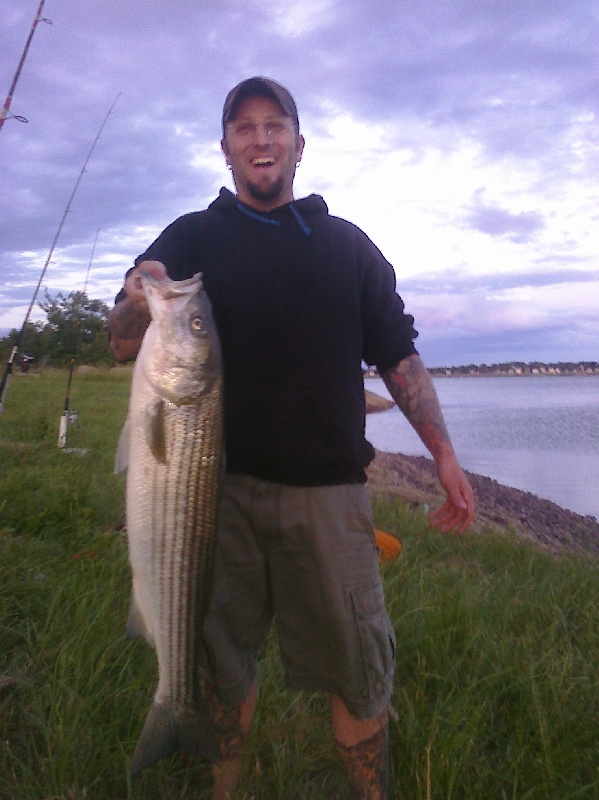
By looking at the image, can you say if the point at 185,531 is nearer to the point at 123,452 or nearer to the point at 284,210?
the point at 123,452

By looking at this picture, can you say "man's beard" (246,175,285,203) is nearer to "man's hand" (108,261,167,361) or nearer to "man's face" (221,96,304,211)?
"man's face" (221,96,304,211)

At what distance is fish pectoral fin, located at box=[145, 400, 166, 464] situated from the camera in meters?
2.48

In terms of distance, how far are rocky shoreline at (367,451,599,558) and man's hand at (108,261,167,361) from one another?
291 inches

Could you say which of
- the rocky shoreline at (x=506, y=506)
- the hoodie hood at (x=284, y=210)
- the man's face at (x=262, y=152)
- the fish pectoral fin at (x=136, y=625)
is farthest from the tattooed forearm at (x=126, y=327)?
the rocky shoreline at (x=506, y=506)

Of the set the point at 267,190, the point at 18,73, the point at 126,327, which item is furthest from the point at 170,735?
the point at 18,73

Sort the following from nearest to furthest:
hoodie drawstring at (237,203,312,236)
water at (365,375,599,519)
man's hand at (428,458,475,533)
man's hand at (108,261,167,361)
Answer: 1. man's hand at (108,261,167,361)
2. hoodie drawstring at (237,203,312,236)
3. man's hand at (428,458,475,533)
4. water at (365,375,599,519)

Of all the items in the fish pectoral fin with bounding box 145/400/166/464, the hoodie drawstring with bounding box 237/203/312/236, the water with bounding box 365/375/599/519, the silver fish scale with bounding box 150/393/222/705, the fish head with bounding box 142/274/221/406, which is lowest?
the water with bounding box 365/375/599/519

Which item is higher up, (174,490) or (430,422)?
(430,422)

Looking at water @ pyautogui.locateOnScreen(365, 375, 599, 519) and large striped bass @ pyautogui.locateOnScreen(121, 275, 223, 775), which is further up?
large striped bass @ pyautogui.locateOnScreen(121, 275, 223, 775)

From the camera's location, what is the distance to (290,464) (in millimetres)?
2754

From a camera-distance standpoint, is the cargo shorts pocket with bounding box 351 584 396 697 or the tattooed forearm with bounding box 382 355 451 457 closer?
the cargo shorts pocket with bounding box 351 584 396 697

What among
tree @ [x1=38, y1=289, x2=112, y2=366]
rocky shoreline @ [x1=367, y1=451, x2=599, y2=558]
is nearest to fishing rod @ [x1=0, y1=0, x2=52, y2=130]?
tree @ [x1=38, y1=289, x2=112, y2=366]

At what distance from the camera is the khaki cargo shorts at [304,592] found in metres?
2.72

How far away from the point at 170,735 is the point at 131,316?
1566 millimetres
